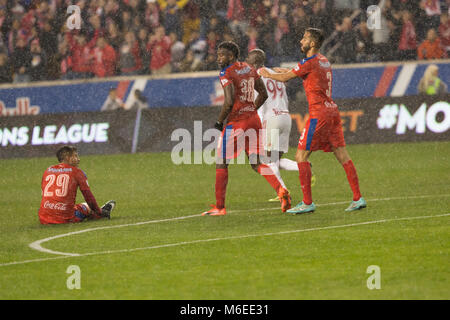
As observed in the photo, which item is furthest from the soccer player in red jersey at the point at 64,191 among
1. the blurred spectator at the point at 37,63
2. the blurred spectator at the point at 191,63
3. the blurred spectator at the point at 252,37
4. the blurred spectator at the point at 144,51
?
the blurred spectator at the point at 37,63

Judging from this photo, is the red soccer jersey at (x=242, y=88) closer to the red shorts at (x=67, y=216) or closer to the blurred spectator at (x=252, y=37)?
the red shorts at (x=67, y=216)

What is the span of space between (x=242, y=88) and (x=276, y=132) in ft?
7.19

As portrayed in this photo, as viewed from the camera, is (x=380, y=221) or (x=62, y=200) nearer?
(x=380, y=221)

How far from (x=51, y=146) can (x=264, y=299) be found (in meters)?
16.7

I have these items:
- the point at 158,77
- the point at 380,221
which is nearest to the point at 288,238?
the point at 380,221

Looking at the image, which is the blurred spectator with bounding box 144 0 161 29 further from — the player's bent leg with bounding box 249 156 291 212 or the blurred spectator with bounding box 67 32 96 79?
the player's bent leg with bounding box 249 156 291 212

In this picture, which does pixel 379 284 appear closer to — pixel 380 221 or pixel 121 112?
pixel 380 221

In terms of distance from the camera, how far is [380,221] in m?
10.3

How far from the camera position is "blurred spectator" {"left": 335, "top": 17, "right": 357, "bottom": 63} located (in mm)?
22297

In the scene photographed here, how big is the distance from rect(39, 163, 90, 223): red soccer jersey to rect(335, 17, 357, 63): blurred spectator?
12.5 m

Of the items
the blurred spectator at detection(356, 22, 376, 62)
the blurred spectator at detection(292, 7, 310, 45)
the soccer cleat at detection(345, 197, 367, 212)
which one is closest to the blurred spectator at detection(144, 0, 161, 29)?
the blurred spectator at detection(292, 7, 310, 45)

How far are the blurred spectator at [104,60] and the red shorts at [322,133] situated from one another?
→ 14798 mm

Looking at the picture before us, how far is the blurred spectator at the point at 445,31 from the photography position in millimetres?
21906

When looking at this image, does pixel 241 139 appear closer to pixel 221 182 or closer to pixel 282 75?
pixel 221 182
